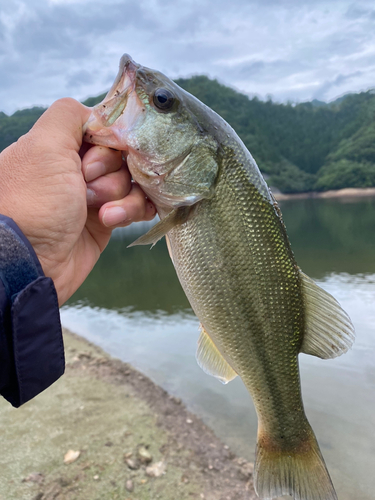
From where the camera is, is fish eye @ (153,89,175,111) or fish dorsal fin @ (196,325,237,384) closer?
fish eye @ (153,89,175,111)

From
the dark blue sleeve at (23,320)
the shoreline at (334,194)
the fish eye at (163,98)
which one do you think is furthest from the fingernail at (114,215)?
the shoreline at (334,194)

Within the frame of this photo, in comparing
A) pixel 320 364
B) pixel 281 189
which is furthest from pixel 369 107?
pixel 320 364

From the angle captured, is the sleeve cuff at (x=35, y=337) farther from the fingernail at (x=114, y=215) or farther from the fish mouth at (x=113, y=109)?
the fish mouth at (x=113, y=109)

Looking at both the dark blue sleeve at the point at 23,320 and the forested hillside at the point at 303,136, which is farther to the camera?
the forested hillside at the point at 303,136

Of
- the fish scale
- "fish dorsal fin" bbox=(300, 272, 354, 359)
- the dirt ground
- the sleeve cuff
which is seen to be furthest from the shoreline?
the sleeve cuff

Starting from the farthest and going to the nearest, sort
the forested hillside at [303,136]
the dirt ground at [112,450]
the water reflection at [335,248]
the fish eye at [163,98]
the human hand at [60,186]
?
the forested hillside at [303,136], the water reflection at [335,248], the dirt ground at [112,450], the fish eye at [163,98], the human hand at [60,186]

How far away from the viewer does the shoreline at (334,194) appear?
78125mm

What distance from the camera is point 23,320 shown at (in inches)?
67.6

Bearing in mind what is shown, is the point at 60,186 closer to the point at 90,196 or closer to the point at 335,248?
the point at 90,196

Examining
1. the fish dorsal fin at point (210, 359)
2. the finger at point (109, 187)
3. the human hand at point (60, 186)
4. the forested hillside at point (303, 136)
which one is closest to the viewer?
the human hand at point (60, 186)

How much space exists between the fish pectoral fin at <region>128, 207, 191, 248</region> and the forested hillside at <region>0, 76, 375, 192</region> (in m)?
85.2

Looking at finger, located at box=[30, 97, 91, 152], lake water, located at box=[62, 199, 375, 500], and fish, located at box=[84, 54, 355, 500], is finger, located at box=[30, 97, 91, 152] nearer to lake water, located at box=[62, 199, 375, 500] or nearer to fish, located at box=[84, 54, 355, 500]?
fish, located at box=[84, 54, 355, 500]

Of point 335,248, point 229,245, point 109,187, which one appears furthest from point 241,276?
point 335,248

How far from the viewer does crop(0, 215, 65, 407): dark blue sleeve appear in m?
1.70
